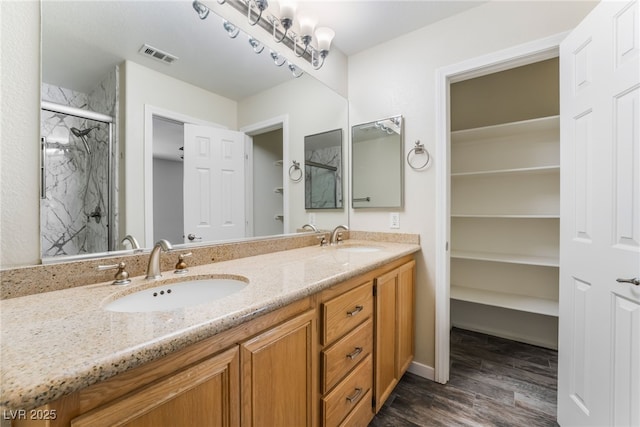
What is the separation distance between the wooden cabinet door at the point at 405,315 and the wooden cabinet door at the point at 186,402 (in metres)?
1.15

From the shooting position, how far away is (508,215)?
2.25m

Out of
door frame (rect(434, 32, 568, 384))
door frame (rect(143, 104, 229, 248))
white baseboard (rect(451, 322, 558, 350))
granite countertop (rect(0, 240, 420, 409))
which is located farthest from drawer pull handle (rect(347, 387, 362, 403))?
white baseboard (rect(451, 322, 558, 350))

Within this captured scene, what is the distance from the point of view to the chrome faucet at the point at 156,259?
0.98 metres

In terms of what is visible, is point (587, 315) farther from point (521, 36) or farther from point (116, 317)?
point (116, 317)

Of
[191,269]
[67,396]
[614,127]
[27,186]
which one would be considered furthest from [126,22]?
[614,127]

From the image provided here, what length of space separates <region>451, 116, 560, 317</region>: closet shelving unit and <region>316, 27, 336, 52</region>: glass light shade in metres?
1.34

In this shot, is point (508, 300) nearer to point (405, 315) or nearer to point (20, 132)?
point (405, 315)

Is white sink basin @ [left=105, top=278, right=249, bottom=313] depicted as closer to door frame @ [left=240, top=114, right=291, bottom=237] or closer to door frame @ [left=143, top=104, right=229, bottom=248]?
door frame @ [left=143, top=104, right=229, bottom=248]

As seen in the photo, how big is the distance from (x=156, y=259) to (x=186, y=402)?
1.86 ft

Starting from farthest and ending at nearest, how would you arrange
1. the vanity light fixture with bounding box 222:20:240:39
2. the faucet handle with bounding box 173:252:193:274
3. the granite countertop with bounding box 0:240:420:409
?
the vanity light fixture with bounding box 222:20:240:39
the faucet handle with bounding box 173:252:193:274
the granite countertop with bounding box 0:240:420:409

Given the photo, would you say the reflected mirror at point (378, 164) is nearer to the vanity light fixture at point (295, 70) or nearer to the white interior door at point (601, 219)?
the vanity light fixture at point (295, 70)

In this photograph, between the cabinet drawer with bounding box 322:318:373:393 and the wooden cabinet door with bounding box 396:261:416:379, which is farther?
the wooden cabinet door with bounding box 396:261:416:379

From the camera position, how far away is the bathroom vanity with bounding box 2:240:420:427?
46 cm

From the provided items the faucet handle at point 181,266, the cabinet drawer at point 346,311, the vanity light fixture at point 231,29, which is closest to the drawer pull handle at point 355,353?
the cabinet drawer at point 346,311
